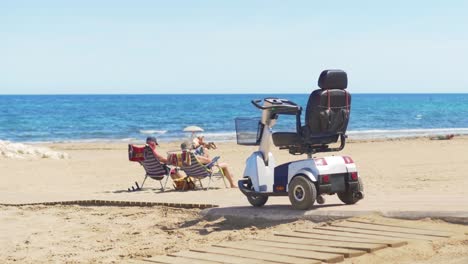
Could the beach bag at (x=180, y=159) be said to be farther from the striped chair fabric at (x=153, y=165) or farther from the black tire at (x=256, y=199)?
the black tire at (x=256, y=199)

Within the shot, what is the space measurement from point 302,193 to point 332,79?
138cm

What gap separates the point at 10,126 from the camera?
5384cm

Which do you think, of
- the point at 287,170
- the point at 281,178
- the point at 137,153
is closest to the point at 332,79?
the point at 287,170

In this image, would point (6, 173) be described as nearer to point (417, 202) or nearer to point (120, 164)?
point (120, 164)

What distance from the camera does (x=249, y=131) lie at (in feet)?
31.5

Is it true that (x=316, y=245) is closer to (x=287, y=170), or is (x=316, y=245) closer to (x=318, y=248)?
(x=318, y=248)

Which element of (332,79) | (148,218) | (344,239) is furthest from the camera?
(148,218)

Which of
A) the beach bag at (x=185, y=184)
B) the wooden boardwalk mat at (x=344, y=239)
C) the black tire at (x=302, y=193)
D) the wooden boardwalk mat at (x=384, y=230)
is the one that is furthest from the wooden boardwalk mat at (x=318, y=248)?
the beach bag at (x=185, y=184)

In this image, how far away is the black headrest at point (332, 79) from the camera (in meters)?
9.03

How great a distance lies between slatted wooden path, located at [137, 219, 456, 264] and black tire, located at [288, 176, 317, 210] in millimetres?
729

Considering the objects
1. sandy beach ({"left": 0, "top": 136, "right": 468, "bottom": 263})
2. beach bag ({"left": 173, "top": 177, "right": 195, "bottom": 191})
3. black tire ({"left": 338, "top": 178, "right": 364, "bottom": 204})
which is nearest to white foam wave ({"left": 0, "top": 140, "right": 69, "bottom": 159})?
sandy beach ({"left": 0, "top": 136, "right": 468, "bottom": 263})

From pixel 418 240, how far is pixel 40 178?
38.8 ft

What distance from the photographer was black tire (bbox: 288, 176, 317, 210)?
29.0ft

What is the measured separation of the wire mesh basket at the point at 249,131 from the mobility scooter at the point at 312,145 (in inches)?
0.5
